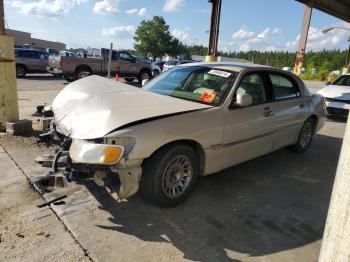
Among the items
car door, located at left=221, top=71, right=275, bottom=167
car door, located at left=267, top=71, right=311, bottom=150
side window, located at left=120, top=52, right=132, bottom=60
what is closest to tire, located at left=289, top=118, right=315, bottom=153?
car door, located at left=267, top=71, right=311, bottom=150

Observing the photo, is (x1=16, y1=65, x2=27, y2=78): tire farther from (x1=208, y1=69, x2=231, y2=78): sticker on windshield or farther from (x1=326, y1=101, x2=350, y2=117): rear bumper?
(x1=208, y1=69, x2=231, y2=78): sticker on windshield

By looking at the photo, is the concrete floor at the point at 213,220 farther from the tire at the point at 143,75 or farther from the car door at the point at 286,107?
the tire at the point at 143,75

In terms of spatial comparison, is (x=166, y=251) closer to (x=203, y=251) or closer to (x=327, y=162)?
(x=203, y=251)

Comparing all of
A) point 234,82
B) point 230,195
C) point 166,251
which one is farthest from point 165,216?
point 234,82

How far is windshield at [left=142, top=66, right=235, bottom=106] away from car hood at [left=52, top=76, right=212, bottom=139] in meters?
0.22

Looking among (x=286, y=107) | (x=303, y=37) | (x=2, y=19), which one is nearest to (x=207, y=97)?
(x=286, y=107)

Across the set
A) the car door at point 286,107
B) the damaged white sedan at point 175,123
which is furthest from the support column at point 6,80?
the car door at point 286,107

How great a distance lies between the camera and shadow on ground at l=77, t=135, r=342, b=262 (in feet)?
10.00

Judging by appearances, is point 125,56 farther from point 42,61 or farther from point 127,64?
point 42,61

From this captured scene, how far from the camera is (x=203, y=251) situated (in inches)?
114

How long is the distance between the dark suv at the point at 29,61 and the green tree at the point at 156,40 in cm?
5668

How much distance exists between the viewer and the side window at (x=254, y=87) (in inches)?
169

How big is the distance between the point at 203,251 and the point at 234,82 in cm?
216

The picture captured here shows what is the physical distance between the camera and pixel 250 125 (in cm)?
422
